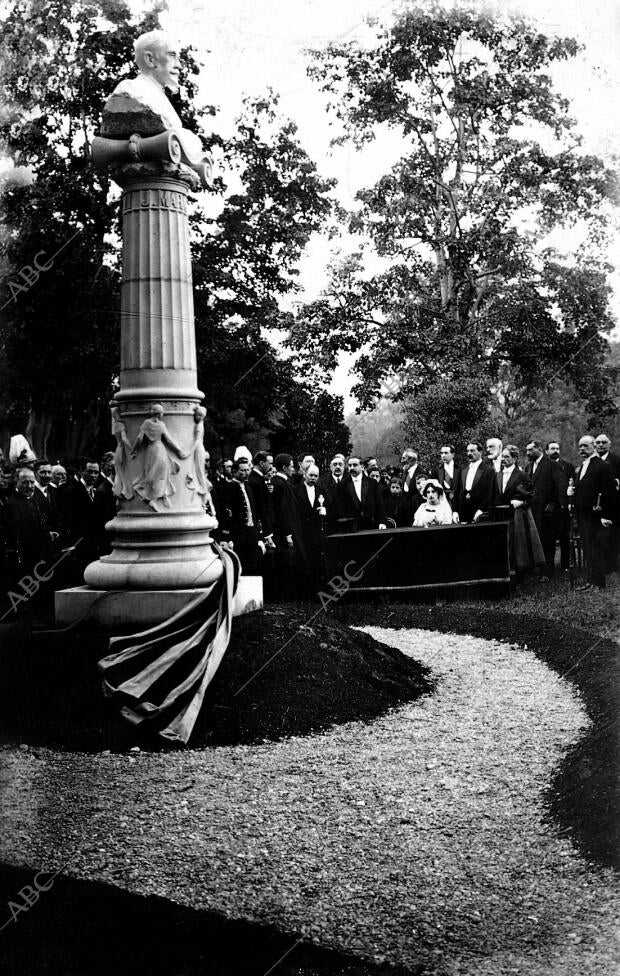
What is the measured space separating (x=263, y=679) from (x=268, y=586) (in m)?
5.91

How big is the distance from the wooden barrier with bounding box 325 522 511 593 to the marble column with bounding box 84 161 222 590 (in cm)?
481

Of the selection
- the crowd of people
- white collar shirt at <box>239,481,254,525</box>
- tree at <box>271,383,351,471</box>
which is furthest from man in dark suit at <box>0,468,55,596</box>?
tree at <box>271,383,351,471</box>

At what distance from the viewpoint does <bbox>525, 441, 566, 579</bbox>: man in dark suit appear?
13.1m

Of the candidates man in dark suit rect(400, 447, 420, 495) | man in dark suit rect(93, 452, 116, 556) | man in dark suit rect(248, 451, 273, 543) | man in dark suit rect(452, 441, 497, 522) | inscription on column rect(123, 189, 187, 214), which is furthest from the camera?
man in dark suit rect(400, 447, 420, 495)

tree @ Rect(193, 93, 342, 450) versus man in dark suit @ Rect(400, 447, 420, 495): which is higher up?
tree @ Rect(193, 93, 342, 450)

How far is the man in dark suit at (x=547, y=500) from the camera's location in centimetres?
1306

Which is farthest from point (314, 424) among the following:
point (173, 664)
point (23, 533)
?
point (173, 664)

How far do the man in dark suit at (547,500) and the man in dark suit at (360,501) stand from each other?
7.49 feet

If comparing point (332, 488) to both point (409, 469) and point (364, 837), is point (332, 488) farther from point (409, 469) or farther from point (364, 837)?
point (364, 837)

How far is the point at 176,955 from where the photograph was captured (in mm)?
2988

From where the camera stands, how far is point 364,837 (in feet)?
13.6

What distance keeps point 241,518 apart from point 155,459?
12.2ft

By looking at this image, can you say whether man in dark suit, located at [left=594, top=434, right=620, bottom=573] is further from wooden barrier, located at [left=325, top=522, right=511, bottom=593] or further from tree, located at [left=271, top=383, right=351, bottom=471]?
tree, located at [left=271, top=383, right=351, bottom=471]

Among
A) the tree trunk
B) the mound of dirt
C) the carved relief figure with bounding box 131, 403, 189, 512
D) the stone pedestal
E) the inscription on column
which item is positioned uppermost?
the inscription on column
